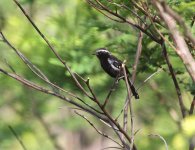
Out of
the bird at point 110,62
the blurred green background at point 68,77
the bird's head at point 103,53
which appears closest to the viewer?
the bird at point 110,62

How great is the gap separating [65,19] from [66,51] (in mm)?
1559

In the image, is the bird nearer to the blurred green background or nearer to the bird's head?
the bird's head

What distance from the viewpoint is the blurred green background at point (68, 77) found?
616 centimetres

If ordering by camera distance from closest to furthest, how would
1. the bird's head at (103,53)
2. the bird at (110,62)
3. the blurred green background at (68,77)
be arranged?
the bird at (110,62) < the bird's head at (103,53) < the blurred green background at (68,77)

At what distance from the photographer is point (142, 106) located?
29.7 feet

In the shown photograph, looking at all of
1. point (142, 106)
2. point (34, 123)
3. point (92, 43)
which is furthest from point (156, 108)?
point (92, 43)

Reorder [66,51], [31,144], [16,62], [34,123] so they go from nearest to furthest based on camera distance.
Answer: [66,51] → [16,62] → [31,144] → [34,123]

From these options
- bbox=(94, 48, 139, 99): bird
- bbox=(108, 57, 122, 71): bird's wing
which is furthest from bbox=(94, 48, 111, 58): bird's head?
bbox=(108, 57, 122, 71): bird's wing

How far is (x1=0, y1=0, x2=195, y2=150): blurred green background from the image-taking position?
6.16 meters

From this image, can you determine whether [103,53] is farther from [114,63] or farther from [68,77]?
[68,77]

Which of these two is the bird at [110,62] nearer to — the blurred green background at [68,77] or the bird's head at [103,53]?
the bird's head at [103,53]

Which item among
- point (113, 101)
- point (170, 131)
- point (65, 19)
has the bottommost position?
point (170, 131)

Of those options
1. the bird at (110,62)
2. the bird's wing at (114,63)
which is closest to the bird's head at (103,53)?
the bird at (110,62)

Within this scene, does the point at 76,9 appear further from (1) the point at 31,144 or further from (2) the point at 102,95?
(1) the point at 31,144
